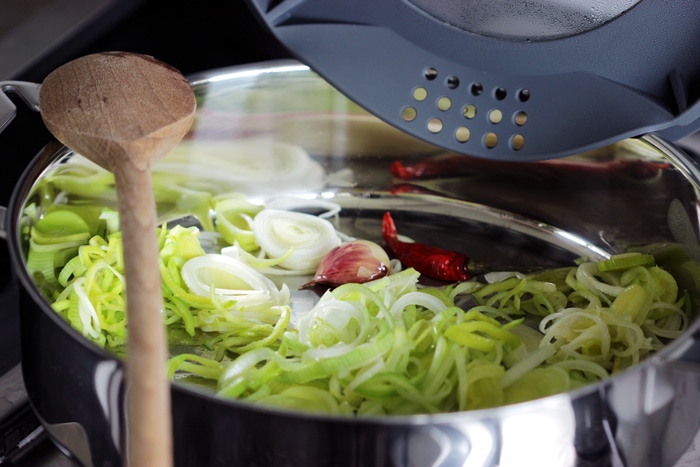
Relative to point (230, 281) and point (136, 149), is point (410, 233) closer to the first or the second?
point (230, 281)

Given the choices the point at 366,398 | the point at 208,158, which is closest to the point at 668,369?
the point at 366,398

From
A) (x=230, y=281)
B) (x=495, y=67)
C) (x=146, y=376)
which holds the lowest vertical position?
(x=230, y=281)

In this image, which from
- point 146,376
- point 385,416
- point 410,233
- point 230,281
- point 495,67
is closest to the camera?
point 146,376

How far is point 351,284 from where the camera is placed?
31.2 inches

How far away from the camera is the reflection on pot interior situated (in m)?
0.70

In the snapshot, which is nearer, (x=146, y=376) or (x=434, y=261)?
(x=146, y=376)

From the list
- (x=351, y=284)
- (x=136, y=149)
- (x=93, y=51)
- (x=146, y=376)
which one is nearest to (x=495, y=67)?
(x=351, y=284)

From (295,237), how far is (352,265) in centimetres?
9

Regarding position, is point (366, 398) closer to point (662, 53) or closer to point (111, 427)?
point (111, 427)

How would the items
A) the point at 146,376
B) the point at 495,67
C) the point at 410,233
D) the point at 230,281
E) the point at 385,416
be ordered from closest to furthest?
the point at 146,376 < the point at 385,416 < the point at 495,67 < the point at 230,281 < the point at 410,233

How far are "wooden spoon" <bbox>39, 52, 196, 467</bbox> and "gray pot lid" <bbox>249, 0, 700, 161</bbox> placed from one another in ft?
0.50

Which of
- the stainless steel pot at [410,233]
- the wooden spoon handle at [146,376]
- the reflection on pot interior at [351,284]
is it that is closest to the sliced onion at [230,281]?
the reflection on pot interior at [351,284]

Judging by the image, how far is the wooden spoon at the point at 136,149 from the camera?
47 centimetres

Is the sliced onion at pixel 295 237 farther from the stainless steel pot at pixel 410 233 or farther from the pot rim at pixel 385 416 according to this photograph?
the pot rim at pixel 385 416
